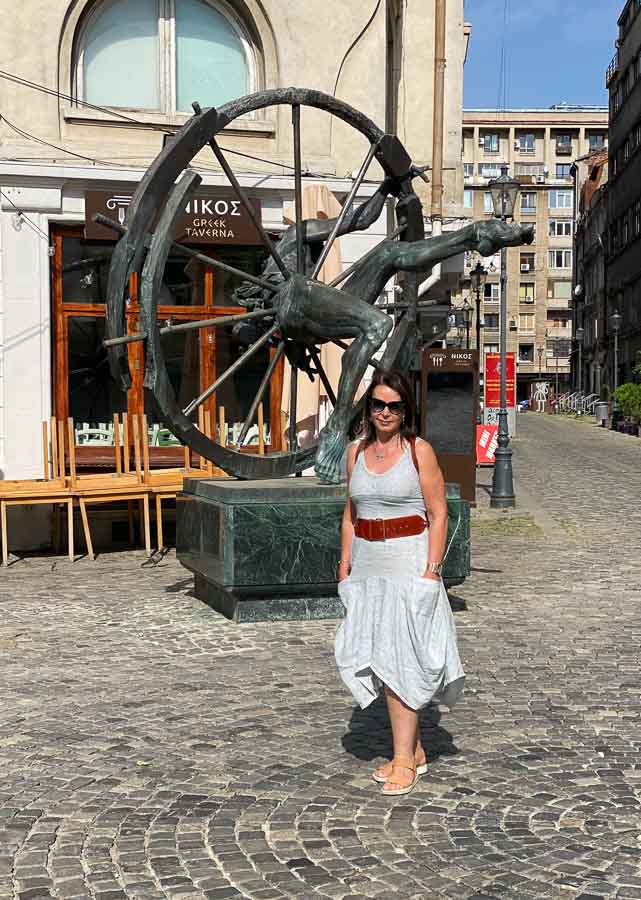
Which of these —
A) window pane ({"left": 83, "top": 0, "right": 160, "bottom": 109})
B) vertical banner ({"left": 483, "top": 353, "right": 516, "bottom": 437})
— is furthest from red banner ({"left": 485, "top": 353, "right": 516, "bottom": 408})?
window pane ({"left": 83, "top": 0, "right": 160, "bottom": 109})

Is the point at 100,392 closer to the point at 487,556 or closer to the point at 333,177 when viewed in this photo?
the point at 333,177

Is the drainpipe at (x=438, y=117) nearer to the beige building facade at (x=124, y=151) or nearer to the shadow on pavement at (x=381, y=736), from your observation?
the beige building facade at (x=124, y=151)

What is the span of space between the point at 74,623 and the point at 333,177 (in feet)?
24.5

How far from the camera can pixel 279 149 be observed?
13820 millimetres

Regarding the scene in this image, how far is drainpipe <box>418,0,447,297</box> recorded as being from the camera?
16781 mm

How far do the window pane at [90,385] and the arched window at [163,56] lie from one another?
8.62 feet

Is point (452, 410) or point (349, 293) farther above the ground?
point (349, 293)

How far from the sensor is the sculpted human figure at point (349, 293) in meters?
8.04

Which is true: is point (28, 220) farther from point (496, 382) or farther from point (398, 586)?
point (496, 382)

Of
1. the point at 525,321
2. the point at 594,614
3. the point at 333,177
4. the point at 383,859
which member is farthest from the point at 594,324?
the point at 383,859

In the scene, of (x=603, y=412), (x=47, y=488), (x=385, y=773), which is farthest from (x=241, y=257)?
(x=603, y=412)

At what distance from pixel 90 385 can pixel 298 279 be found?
517 centimetres

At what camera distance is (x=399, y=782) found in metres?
4.73

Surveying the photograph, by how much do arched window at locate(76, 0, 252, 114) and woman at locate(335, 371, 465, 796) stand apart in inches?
378
